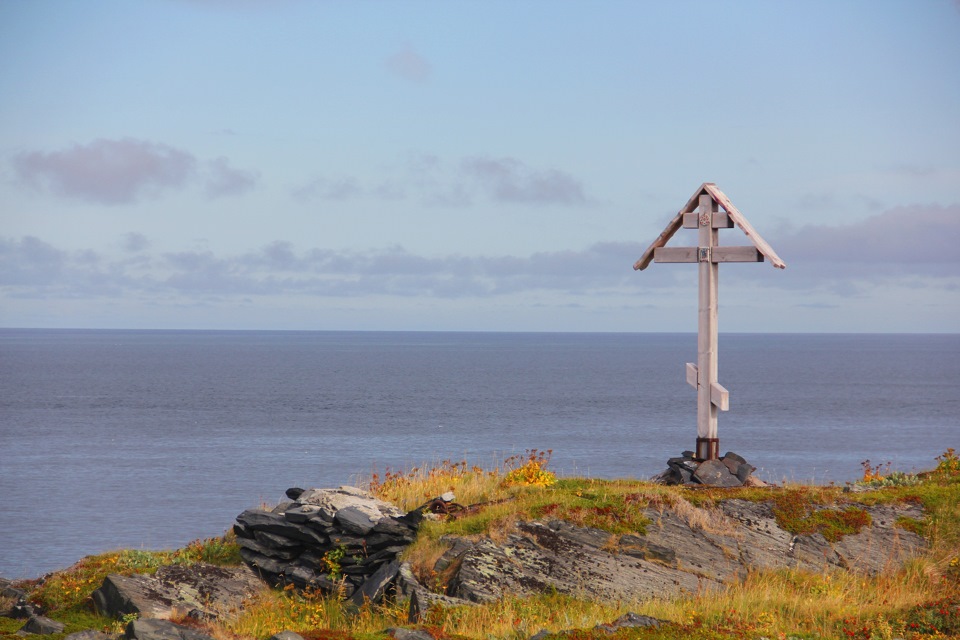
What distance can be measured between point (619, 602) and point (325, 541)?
17.3ft

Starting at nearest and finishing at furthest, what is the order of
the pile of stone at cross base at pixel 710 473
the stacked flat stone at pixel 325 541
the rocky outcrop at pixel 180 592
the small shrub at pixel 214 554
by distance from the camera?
the rocky outcrop at pixel 180 592, the stacked flat stone at pixel 325 541, the small shrub at pixel 214 554, the pile of stone at cross base at pixel 710 473

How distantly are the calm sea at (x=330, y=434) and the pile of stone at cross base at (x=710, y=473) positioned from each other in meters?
2.23

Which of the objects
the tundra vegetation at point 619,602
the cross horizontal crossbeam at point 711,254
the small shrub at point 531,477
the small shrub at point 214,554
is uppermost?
the cross horizontal crossbeam at point 711,254

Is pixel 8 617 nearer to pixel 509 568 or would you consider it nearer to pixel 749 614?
pixel 509 568

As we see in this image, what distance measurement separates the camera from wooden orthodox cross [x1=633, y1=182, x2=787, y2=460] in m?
19.4

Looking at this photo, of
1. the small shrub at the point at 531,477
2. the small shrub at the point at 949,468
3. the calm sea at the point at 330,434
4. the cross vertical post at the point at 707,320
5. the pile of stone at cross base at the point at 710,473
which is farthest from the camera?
the calm sea at the point at 330,434

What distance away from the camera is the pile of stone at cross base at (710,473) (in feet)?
59.4

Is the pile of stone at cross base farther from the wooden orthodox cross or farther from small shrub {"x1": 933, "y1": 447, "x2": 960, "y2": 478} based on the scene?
small shrub {"x1": 933, "y1": 447, "x2": 960, "y2": 478}

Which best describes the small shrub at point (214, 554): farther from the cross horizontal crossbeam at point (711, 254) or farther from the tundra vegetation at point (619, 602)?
the cross horizontal crossbeam at point (711, 254)

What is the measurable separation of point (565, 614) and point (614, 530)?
2716mm

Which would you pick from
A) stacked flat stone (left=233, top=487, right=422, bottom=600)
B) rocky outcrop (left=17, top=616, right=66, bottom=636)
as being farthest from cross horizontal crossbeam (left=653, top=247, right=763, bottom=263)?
rocky outcrop (left=17, top=616, right=66, bottom=636)

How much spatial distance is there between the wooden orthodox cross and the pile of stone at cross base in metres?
0.55

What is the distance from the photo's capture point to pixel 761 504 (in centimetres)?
1641

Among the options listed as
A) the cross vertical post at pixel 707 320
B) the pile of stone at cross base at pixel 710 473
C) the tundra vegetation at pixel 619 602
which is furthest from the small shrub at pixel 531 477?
the cross vertical post at pixel 707 320
